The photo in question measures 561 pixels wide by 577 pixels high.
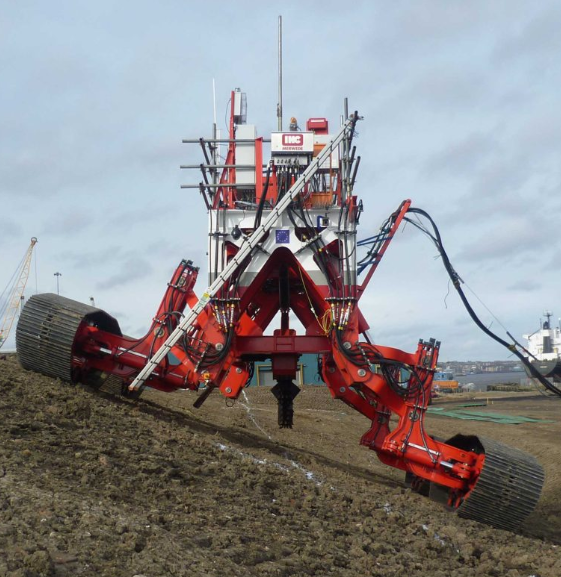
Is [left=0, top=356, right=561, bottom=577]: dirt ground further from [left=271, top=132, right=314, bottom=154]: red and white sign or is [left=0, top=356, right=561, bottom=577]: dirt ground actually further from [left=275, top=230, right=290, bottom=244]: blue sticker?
[left=271, top=132, right=314, bottom=154]: red and white sign

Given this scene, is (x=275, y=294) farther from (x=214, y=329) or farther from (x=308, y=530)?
(x=308, y=530)

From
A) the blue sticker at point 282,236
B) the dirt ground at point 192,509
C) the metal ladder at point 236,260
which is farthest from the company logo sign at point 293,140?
the dirt ground at point 192,509

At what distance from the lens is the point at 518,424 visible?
3053cm

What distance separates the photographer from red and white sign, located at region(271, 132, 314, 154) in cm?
1238

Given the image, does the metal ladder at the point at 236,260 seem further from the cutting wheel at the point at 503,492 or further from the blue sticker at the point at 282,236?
the cutting wheel at the point at 503,492

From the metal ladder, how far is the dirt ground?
858 millimetres

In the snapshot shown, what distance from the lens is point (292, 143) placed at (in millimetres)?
12430

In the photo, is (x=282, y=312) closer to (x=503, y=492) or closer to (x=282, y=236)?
(x=282, y=236)

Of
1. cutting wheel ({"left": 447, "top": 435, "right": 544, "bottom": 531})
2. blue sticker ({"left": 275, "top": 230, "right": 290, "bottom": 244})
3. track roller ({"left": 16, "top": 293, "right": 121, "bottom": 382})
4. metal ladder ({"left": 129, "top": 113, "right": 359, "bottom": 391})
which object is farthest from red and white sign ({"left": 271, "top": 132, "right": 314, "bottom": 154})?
cutting wheel ({"left": 447, "top": 435, "right": 544, "bottom": 531})

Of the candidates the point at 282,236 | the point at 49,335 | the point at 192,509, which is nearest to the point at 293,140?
the point at 282,236

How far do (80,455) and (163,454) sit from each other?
1.39 metres

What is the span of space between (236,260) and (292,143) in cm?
220

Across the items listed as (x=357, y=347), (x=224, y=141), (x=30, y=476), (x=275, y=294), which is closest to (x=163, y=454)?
(x=30, y=476)

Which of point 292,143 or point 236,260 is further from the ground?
point 292,143
